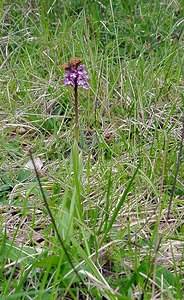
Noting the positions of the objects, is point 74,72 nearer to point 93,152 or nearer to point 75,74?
point 75,74

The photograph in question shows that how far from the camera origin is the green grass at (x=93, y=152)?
55.2 inches

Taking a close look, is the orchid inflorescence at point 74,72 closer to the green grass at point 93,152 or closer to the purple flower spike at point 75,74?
the purple flower spike at point 75,74

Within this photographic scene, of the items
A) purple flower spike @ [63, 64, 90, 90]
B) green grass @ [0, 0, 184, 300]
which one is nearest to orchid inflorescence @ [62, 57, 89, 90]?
purple flower spike @ [63, 64, 90, 90]

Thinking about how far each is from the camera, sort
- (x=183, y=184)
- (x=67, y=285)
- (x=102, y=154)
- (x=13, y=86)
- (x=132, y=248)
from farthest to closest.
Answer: (x=13, y=86), (x=102, y=154), (x=183, y=184), (x=132, y=248), (x=67, y=285)

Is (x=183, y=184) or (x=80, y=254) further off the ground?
(x=80, y=254)

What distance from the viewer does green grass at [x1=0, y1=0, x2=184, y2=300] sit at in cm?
140

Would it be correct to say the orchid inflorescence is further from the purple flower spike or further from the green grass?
the green grass

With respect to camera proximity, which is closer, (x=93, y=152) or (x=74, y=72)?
(x=74, y=72)

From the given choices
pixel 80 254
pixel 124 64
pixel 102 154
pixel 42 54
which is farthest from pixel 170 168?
pixel 42 54

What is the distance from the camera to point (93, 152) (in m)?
2.10

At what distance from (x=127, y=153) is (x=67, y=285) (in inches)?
28.4

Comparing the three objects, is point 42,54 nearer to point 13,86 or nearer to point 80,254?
point 13,86

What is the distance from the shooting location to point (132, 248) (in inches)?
60.1

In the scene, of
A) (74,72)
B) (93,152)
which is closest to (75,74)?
(74,72)
